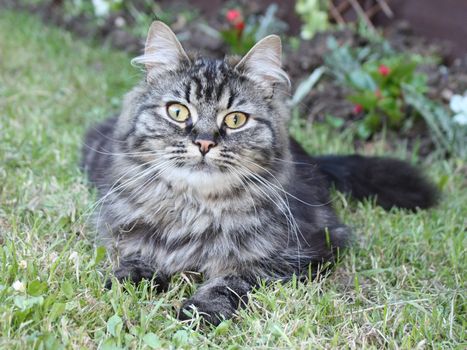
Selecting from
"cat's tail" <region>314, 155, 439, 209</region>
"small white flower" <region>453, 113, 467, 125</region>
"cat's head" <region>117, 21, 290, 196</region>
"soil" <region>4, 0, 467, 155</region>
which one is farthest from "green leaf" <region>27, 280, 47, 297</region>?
"small white flower" <region>453, 113, 467, 125</region>

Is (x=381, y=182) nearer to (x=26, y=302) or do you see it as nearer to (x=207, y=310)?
(x=207, y=310)

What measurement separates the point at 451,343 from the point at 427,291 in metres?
0.38

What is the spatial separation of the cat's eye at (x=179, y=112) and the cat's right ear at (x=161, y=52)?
22 centimetres

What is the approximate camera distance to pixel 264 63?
7.91ft

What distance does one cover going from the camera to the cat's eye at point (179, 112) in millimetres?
2238

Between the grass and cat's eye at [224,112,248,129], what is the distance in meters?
0.62

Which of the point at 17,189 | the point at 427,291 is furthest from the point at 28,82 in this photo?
the point at 427,291

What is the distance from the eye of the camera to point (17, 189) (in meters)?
2.80

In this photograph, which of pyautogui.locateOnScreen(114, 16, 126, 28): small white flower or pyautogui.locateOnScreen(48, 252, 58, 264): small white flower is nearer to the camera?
pyautogui.locateOnScreen(48, 252, 58, 264): small white flower

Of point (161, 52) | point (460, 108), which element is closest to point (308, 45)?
point (460, 108)

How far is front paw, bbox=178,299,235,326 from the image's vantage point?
204 centimetres

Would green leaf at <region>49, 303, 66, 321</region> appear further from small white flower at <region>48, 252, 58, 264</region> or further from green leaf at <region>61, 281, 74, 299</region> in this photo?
small white flower at <region>48, 252, 58, 264</region>

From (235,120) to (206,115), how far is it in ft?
0.39

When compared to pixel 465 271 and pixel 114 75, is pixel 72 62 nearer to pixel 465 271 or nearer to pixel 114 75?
pixel 114 75
